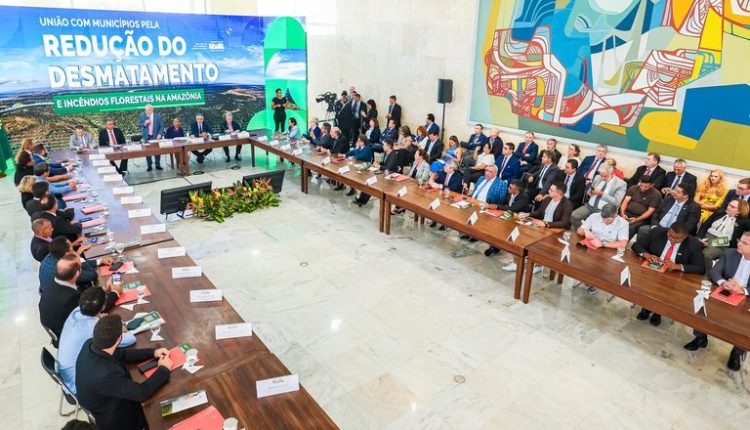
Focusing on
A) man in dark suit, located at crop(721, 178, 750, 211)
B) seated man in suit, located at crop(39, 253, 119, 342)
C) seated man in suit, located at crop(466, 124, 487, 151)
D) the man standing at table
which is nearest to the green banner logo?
the man standing at table

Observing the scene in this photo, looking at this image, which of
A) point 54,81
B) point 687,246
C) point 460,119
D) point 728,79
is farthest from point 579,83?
point 54,81

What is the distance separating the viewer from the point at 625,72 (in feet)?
25.4

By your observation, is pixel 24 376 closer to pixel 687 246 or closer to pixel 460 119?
pixel 687 246

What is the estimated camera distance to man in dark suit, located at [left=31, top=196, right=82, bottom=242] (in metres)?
4.96

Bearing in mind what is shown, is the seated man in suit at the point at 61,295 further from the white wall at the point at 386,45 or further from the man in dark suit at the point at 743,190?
the white wall at the point at 386,45

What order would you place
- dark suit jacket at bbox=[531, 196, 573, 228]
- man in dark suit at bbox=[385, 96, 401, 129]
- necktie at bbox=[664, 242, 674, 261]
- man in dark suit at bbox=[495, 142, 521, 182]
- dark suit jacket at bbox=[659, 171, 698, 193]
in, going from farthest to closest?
man in dark suit at bbox=[385, 96, 401, 129], man in dark suit at bbox=[495, 142, 521, 182], dark suit jacket at bbox=[659, 171, 698, 193], dark suit jacket at bbox=[531, 196, 573, 228], necktie at bbox=[664, 242, 674, 261]

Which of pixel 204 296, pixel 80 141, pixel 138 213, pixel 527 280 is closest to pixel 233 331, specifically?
pixel 204 296

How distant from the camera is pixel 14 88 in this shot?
33.8 ft

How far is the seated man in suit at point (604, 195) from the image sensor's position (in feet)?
22.9

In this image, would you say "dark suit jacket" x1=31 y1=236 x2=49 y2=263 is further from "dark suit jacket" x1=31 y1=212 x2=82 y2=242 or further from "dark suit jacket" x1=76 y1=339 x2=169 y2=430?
"dark suit jacket" x1=76 y1=339 x2=169 y2=430

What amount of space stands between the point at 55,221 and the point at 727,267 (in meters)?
6.84

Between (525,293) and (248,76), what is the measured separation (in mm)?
11065

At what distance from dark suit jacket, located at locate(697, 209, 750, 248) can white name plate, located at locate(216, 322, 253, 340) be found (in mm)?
5930

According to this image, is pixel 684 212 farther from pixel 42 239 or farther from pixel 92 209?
pixel 92 209
